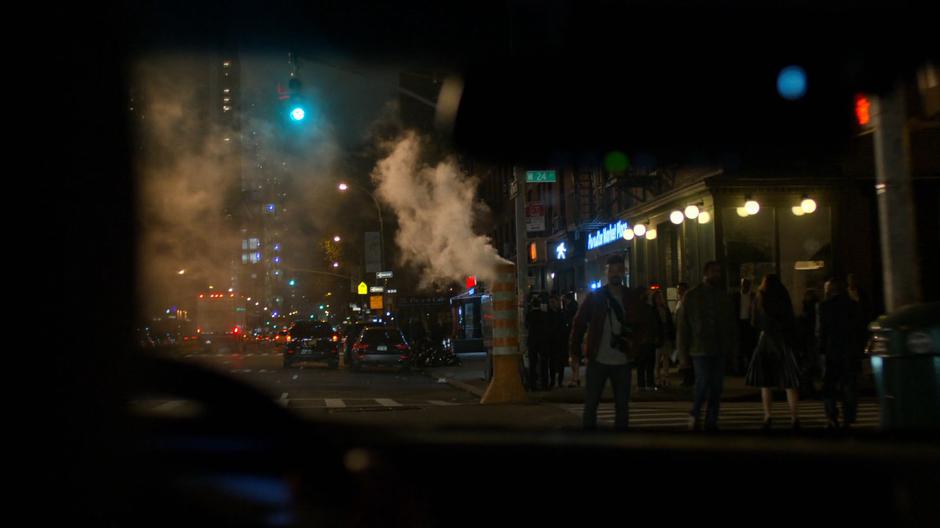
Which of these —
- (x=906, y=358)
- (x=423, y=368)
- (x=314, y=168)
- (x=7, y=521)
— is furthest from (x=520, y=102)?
(x=314, y=168)

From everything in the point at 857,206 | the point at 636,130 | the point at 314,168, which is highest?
the point at 314,168

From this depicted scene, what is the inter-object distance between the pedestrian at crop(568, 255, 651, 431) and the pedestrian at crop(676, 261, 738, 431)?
0.97 m

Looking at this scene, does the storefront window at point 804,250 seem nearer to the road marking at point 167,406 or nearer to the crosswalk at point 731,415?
the crosswalk at point 731,415

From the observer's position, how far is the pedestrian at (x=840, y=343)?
9.73 metres

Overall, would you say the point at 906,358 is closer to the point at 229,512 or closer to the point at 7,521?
the point at 229,512

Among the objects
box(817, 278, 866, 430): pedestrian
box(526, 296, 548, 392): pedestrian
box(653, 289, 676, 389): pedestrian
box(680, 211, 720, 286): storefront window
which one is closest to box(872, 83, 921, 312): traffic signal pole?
box(817, 278, 866, 430): pedestrian

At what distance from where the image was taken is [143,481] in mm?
1911

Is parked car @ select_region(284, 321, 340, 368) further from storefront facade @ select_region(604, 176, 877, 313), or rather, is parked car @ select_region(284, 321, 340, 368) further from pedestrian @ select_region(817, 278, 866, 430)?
pedestrian @ select_region(817, 278, 866, 430)

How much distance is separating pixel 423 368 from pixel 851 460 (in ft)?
84.3

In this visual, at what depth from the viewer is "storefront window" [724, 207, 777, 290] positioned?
19.8m

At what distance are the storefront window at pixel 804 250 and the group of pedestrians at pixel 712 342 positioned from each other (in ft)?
28.7

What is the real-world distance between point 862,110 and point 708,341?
356 cm

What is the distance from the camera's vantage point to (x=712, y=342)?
9.00 m

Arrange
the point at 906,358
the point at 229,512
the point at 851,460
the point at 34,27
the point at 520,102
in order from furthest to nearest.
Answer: the point at 906,358 < the point at 520,102 < the point at 851,460 < the point at 34,27 < the point at 229,512
